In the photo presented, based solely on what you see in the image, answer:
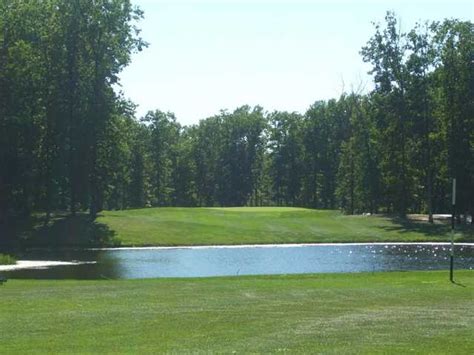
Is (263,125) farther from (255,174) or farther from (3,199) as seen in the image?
(3,199)

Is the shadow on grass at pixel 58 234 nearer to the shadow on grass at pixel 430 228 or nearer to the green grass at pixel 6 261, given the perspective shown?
the green grass at pixel 6 261

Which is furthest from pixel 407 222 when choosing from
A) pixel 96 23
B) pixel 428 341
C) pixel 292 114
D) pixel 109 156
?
pixel 292 114

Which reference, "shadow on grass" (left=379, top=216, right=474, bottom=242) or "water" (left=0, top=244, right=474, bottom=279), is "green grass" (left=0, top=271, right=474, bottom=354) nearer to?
"water" (left=0, top=244, right=474, bottom=279)

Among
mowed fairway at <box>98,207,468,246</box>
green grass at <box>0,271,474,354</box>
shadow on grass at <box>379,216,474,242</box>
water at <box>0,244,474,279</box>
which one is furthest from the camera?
shadow on grass at <box>379,216,474,242</box>

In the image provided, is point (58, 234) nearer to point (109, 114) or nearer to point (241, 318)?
point (109, 114)

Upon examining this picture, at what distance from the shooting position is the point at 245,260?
3825cm

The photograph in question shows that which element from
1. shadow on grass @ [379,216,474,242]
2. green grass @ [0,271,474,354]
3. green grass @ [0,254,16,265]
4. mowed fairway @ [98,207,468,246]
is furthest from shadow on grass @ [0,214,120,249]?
green grass @ [0,271,474,354]

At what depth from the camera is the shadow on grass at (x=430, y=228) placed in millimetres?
53375

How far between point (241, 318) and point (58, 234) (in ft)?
121

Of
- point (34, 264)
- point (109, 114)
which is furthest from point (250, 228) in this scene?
point (34, 264)

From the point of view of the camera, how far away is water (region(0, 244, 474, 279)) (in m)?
32.1

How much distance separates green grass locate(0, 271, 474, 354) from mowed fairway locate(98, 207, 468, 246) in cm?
2748

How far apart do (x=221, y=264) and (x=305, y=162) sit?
78.0 meters

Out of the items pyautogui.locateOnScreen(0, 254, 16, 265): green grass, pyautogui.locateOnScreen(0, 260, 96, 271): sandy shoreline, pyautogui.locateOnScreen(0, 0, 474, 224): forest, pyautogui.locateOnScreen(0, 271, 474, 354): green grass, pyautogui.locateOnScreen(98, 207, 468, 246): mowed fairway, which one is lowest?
pyautogui.locateOnScreen(0, 260, 96, 271): sandy shoreline
